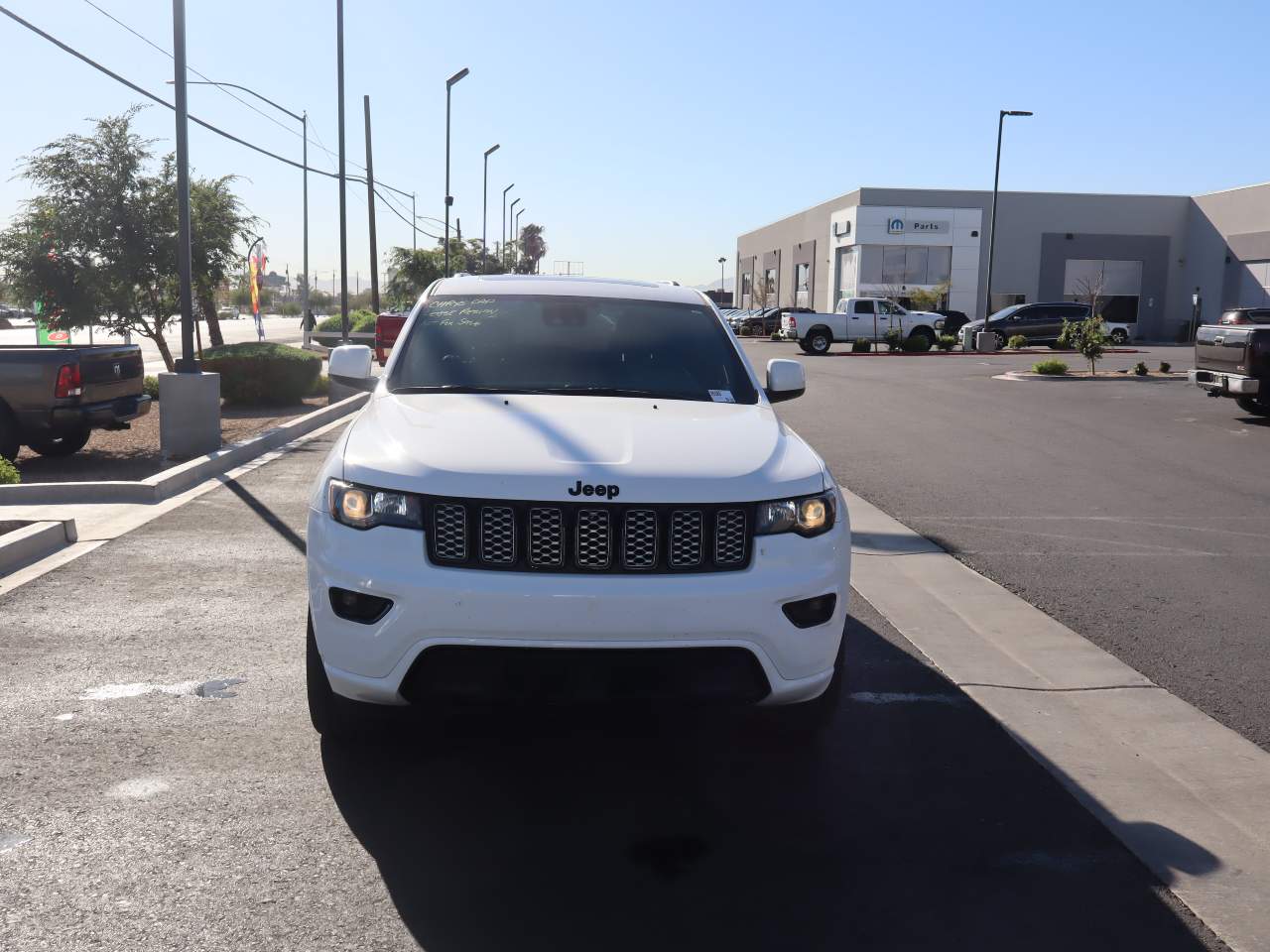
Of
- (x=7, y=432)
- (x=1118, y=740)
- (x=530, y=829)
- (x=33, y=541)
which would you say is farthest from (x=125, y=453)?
(x=1118, y=740)

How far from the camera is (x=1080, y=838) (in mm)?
3984

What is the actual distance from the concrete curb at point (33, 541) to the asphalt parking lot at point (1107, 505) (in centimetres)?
618

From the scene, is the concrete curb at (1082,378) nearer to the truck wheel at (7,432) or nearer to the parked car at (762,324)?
the truck wheel at (7,432)

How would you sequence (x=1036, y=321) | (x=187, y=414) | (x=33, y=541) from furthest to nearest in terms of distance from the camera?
(x=1036, y=321)
(x=187, y=414)
(x=33, y=541)

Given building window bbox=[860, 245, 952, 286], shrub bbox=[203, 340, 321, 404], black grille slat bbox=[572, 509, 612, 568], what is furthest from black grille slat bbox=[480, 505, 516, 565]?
building window bbox=[860, 245, 952, 286]

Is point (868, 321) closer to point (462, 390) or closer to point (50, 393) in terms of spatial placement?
point (50, 393)

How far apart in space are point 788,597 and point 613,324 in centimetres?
209

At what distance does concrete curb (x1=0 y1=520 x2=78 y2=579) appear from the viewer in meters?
7.70

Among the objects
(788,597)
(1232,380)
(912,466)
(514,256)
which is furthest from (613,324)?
(514,256)

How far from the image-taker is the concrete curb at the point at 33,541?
7.70 meters

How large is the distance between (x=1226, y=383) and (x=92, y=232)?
18.6 m

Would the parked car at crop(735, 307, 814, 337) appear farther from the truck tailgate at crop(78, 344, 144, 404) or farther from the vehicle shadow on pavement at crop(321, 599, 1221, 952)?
the vehicle shadow on pavement at crop(321, 599, 1221, 952)

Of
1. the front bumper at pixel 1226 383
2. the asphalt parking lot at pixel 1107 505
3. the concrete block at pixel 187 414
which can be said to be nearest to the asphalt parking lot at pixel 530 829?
the asphalt parking lot at pixel 1107 505

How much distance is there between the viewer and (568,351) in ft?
18.1
